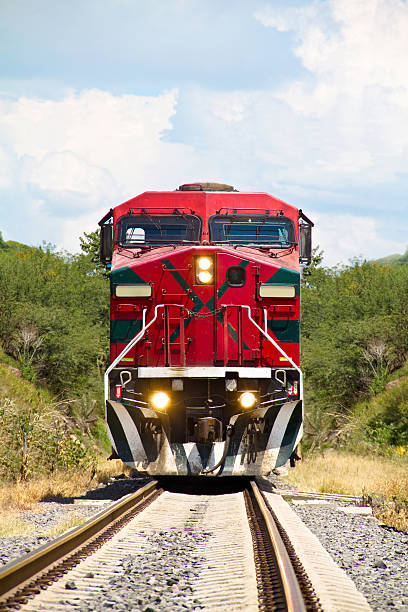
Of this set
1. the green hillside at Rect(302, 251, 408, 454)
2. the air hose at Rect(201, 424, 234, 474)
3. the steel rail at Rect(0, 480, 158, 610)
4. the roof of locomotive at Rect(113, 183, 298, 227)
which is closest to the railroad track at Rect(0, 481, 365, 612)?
the steel rail at Rect(0, 480, 158, 610)

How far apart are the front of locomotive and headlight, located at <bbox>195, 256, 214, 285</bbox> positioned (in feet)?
0.05

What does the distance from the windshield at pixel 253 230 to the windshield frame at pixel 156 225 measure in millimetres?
239

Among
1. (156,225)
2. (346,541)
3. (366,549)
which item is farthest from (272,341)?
(366,549)

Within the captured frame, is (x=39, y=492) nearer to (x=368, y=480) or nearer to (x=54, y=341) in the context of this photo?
(x=368, y=480)

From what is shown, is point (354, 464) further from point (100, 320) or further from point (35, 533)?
point (100, 320)

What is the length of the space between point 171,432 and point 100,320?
1961 centimetres

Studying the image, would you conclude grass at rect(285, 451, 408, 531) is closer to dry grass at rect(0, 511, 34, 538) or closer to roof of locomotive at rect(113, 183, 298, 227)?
dry grass at rect(0, 511, 34, 538)

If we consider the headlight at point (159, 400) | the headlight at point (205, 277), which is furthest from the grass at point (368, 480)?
the headlight at point (205, 277)

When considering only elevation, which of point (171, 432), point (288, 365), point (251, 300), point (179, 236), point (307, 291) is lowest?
point (171, 432)

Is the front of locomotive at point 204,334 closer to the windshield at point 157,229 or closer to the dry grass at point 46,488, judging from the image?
the windshield at point 157,229

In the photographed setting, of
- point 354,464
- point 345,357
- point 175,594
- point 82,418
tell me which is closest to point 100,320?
point 82,418

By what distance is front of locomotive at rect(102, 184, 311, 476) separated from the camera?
902cm

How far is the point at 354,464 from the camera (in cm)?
1348

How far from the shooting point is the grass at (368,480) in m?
8.47
